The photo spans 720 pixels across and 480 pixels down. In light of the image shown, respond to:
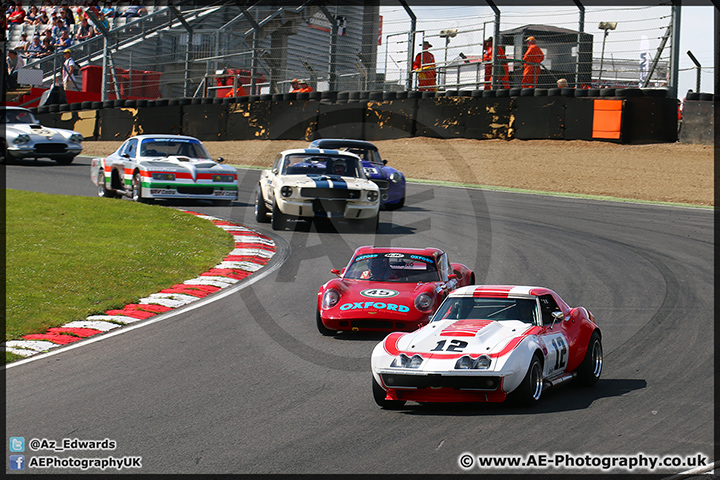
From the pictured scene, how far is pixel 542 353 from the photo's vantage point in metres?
6.19

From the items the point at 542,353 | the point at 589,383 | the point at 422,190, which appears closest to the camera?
the point at 542,353

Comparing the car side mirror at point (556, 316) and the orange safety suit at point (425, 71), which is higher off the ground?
the orange safety suit at point (425, 71)

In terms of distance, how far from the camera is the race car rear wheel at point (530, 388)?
5.86 m

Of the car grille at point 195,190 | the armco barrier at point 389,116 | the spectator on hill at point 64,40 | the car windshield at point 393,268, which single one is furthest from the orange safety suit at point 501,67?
the spectator on hill at point 64,40

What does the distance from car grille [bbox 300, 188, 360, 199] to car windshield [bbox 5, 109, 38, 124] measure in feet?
37.9

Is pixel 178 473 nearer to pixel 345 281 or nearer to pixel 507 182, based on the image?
pixel 345 281

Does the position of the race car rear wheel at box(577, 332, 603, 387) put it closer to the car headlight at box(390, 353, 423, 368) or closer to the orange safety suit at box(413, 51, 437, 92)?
the car headlight at box(390, 353, 423, 368)

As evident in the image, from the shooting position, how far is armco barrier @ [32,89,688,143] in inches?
835

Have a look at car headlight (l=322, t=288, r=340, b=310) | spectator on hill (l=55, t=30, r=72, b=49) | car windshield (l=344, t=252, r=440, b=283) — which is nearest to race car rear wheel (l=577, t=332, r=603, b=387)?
car windshield (l=344, t=252, r=440, b=283)

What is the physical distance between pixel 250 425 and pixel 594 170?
53.7ft

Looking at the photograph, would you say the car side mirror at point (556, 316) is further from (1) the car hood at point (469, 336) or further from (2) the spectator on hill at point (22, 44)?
(2) the spectator on hill at point (22, 44)

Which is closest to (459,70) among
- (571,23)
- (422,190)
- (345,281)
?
(571,23)

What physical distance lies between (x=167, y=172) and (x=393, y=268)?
8.05 metres

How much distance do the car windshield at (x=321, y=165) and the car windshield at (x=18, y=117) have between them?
34.7 feet
